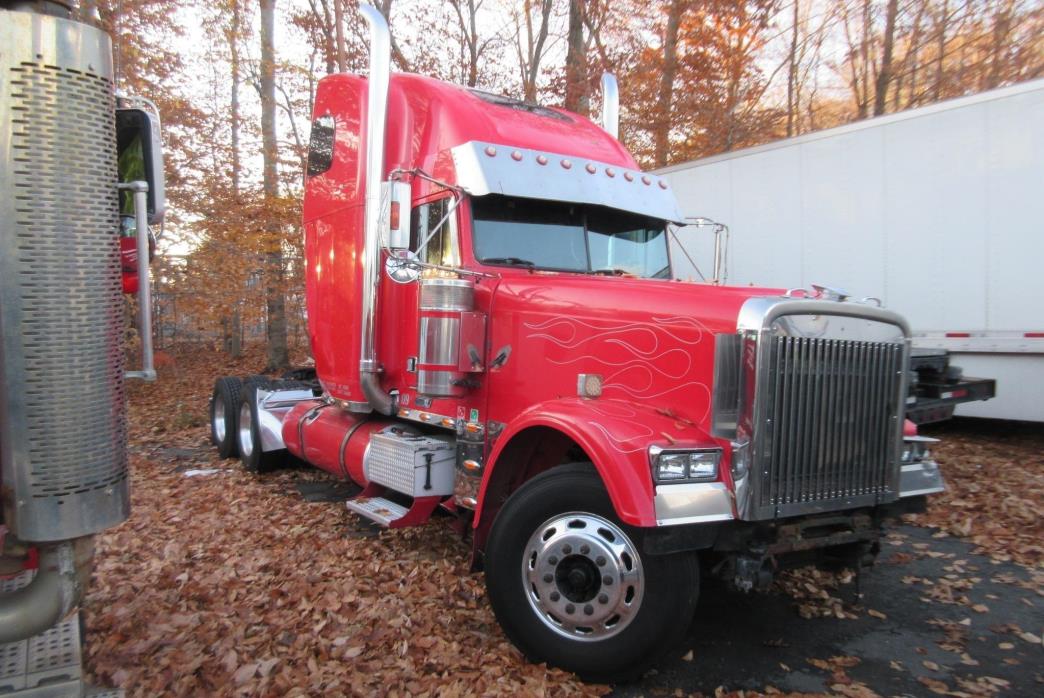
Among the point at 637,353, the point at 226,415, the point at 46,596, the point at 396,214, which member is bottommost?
the point at 226,415

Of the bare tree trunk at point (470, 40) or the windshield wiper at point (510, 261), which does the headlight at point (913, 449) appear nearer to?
the windshield wiper at point (510, 261)

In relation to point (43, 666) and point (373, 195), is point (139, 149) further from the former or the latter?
point (373, 195)

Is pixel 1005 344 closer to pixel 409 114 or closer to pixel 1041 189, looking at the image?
pixel 1041 189

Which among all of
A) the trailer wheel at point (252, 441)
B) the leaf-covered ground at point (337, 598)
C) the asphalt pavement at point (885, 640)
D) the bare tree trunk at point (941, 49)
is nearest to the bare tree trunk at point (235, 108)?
the trailer wheel at point (252, 441)

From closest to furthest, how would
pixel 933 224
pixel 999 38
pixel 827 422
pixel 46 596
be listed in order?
pixel 46 596 → pixel 827 422 → pixel 933 224 → pixel 999 38

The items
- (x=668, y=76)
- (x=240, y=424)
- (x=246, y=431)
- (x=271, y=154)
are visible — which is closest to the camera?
(x=246, y=431)

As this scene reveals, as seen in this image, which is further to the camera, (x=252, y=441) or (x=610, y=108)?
(x=252, y=441)

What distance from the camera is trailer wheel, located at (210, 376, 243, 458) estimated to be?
8328 millimetres

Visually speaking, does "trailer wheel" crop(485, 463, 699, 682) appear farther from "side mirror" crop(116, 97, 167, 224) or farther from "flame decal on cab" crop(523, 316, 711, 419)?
"side mirror" crop(116, 97, 167, 224)

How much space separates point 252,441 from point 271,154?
905 centimetres

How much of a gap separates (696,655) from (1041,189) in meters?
6.23


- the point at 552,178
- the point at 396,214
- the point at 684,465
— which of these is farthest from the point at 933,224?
the point at 684,465

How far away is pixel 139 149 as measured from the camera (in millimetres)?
2922

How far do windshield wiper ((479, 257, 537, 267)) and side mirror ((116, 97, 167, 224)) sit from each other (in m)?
2.18
